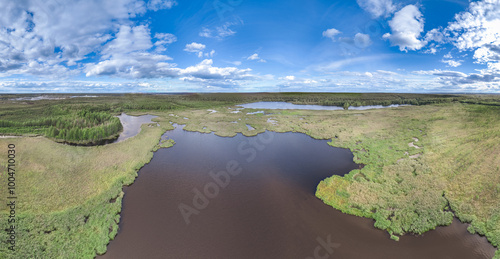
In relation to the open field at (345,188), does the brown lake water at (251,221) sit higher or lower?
lower

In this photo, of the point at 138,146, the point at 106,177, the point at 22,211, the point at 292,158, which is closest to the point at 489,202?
the point at 292,158
